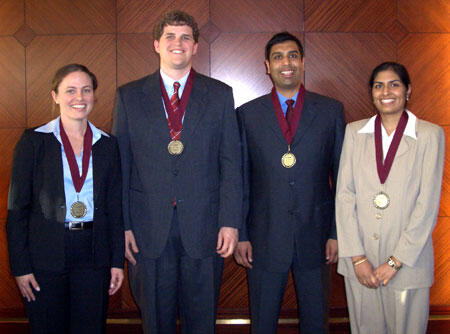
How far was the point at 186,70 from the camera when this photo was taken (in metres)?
2.27

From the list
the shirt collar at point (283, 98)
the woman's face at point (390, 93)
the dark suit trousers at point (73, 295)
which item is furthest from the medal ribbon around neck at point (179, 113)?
the woman's face at point (390, 93)

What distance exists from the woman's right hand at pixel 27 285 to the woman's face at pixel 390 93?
215 cm

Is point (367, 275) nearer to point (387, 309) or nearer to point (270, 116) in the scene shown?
point (387, 309)

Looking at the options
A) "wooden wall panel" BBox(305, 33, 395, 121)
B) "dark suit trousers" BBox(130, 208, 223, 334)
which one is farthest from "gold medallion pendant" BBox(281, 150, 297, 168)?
"wooden wall panel" BBox(305, 33, 395, 121)

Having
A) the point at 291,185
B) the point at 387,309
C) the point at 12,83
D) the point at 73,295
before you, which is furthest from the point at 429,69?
the point at 12,83

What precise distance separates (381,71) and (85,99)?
5.75 ft

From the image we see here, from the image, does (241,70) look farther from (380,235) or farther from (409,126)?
(380,235)

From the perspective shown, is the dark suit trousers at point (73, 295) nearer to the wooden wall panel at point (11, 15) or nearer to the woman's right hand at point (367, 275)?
the woman's right hand at point (367, 275)

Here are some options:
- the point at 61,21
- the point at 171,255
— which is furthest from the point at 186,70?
the point at 61,21

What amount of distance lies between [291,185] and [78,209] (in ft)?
4.03

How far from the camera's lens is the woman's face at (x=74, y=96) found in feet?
6.84

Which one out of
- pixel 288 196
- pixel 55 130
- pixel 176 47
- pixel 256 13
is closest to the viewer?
pixel 55 130

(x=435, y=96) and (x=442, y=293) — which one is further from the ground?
(x=435, y=96)

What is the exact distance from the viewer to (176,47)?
85.5 inches
